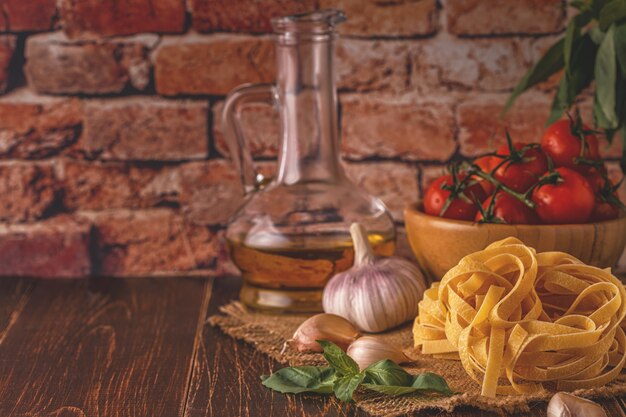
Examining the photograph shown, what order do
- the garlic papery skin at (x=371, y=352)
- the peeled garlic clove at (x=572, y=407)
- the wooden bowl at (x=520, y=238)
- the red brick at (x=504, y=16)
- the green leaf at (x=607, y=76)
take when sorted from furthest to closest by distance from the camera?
the red brick at (x=504, y=16) → the green leaf at (x=607, y=76) → the wooden bowl at (x=520, y=238) → the garlic papery skin at (x=371, y=352) → the peeled garlic clove at (x=572, y=407)

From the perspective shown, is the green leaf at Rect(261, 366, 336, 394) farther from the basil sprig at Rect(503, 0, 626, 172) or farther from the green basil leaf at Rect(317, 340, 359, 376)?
the basil sprig at Rect(503, 0, 626, 172)

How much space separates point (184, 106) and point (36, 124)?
22 centimetres

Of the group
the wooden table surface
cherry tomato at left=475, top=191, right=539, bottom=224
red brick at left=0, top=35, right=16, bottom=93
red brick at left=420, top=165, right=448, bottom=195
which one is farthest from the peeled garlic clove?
red brick at left=0, top=35, right=16, bottom=93

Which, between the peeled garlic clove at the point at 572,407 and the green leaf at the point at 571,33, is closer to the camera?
the peeled garlic clove at the point at 572,407

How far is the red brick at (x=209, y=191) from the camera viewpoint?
1380 mm

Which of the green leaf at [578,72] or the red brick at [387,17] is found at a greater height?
the red brick at [387,17]

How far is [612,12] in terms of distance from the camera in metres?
1.10

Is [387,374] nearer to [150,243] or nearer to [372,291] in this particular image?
[372,291]

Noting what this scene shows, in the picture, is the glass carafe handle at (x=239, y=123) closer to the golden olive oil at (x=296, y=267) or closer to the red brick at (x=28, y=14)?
the golden olive oil at (x=296, y=267)

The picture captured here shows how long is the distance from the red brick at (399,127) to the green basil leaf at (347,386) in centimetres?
57

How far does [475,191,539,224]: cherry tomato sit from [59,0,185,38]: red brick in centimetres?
56

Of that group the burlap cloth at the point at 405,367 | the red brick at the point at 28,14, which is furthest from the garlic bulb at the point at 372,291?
the red brick at the point at 28,14

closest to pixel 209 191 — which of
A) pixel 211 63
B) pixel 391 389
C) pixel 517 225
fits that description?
pixel 211 63

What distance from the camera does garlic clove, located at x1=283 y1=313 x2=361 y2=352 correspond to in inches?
38.1
